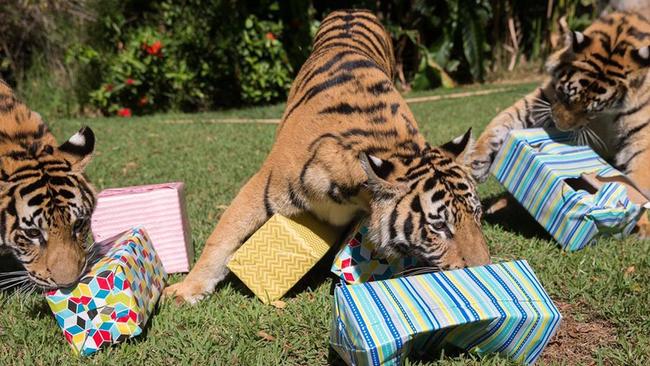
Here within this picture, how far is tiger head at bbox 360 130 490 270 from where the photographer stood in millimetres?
2766

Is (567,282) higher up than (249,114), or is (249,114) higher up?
→ (567,282)

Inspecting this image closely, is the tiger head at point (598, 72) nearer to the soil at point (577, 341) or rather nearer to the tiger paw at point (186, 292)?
the soil at point (577, 341)

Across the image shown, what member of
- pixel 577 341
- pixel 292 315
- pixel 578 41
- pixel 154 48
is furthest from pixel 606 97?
pixel 154 48

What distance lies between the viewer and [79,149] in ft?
10.0

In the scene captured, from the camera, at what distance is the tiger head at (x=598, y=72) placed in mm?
4109

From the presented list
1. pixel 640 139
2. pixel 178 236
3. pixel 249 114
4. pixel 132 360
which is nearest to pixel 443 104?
pixel 249 114

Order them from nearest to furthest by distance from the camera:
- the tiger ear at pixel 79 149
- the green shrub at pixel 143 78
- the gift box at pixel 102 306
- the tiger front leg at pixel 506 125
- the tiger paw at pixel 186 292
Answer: the gift box at pixel 102 306, the tiger ear at pixel 79 149, the tiger paw at pixel 186 292, the tiger front leg at pixel 506 125, the green shrub at pixel 143 78

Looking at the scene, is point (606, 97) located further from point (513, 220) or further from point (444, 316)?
point (444, 316)

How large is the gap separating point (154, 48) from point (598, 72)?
7611 mm

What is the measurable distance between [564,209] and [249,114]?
6873 mm

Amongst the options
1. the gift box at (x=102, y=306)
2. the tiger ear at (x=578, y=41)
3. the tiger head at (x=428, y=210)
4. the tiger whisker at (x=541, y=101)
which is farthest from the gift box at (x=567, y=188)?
the gift box at (x=102, y=306)

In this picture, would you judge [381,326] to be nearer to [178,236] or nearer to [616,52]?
[178,236]

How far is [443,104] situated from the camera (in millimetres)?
9586

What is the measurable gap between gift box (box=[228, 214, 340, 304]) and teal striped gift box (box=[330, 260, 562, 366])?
727mm
